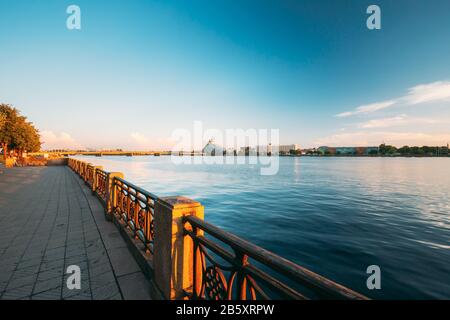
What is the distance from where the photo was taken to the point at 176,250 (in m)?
2.95

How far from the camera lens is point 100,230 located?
6.20m

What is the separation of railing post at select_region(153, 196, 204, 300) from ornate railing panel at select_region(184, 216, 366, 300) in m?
0.11

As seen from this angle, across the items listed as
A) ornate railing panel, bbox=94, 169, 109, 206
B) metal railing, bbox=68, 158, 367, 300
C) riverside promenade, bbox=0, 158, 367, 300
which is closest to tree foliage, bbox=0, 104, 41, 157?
ornate railing panel, bbox=94, 169, 109, 206

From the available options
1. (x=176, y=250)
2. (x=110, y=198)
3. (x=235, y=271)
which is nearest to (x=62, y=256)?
(x=110, y=198)

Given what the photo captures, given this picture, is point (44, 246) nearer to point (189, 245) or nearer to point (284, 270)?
point (189, 245)

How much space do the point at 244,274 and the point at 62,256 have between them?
470cm

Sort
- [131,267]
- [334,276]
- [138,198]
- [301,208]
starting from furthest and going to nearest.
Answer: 1. [301,208]
2. [334,276]
3. [138,198]
4. [131,267]

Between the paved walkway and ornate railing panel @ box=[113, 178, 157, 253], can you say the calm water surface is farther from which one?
the paved walkway

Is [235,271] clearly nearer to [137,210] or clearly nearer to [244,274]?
[244,274]

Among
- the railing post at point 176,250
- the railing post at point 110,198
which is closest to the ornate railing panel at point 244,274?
the railing post at point 176,250

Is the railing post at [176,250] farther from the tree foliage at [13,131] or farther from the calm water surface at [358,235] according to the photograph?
the tree foliage at [13,131]
